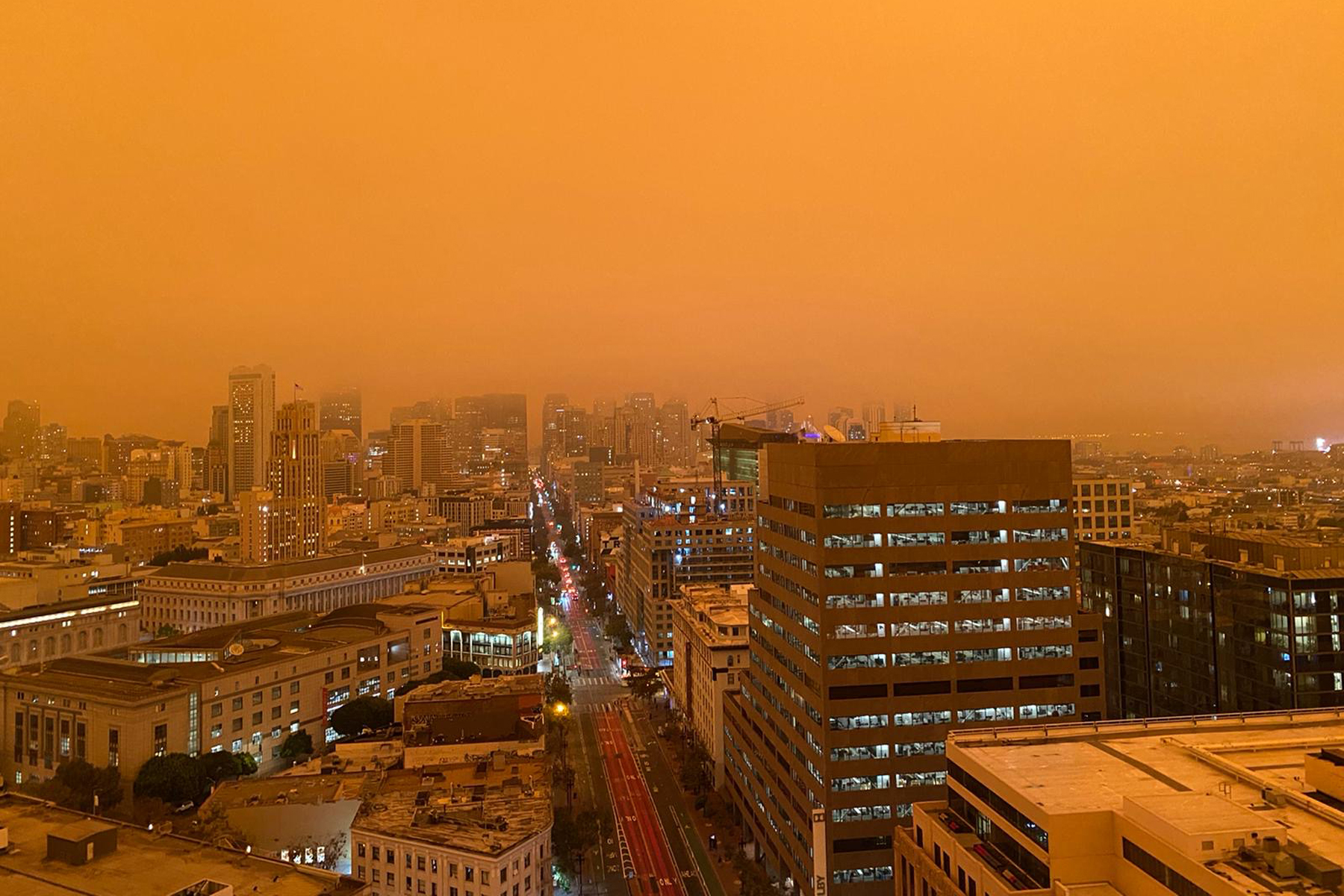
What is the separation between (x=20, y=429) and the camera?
14162 centimetres

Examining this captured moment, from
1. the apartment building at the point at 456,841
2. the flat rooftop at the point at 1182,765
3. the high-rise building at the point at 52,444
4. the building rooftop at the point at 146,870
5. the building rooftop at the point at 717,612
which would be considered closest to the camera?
the flat rooftop at the point at 1182,765

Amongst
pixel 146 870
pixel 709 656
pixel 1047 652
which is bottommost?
pixel 146 870

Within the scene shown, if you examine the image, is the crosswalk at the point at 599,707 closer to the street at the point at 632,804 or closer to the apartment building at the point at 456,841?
the street at the point at 632,804

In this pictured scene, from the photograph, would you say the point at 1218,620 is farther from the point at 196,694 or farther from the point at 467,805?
the point at 196,694

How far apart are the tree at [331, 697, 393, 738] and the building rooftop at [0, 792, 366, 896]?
34505 mm

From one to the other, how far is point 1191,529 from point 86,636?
12702cm

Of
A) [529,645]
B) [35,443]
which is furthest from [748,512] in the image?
[35,443]

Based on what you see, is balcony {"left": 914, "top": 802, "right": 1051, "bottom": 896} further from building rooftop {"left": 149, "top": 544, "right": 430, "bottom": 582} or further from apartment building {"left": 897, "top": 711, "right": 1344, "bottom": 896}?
building rooftop {"left": 149, "top": 544, "right": 430, "bottom": 582}

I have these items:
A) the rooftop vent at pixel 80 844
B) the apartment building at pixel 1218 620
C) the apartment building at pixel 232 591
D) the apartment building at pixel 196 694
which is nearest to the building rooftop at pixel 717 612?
the apartment building at pixel 1218 620

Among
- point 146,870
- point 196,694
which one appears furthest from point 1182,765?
point 196,694

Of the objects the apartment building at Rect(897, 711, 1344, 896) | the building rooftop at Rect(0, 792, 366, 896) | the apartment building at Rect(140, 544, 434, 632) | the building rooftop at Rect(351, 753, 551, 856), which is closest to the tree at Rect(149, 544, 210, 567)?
the apartment building at Rect(140, 544, 434, 632)

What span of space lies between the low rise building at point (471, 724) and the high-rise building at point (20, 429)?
9703 cm

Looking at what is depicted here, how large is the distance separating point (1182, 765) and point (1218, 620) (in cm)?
3229

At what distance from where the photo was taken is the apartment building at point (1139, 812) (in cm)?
2192
